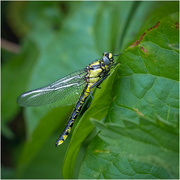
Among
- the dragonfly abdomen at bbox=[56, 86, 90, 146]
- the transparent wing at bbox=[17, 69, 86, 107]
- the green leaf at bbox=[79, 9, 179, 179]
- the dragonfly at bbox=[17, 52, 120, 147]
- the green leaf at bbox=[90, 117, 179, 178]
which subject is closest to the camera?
the green leaf at bbox=[90, 117, 179, 178]

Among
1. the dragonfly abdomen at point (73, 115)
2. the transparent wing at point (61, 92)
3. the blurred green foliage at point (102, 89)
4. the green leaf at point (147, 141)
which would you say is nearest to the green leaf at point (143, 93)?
the blurred green foliage at point (102, 89)

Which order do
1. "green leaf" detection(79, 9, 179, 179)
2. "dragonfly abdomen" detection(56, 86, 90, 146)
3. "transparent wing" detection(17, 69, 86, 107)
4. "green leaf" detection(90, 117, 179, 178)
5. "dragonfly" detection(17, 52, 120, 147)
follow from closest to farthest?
"green leaf" detection(90, 117, 179, 178)
"green leaf" detection(79, 9, 179, 179)
"dragonfly abdomen" detection(56, 86, 90, 146)
"dragonfly" detection(17, 52, 120, 147)
"transparent wing" detection(17, 69, 86, 107)

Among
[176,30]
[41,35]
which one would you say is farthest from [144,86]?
[41,35]

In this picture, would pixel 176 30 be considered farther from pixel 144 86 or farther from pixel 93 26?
pixel 93 26

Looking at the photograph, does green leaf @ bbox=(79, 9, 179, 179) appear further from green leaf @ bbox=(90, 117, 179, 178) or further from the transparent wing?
the transparent wing

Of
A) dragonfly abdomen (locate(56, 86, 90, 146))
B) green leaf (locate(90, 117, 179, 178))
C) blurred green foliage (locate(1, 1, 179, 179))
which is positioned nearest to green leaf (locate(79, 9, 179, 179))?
blurred green foliage (locate(1, 1, 179, 179))

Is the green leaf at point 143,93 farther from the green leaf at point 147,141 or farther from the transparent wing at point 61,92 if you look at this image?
the transparent wing at point 61,92

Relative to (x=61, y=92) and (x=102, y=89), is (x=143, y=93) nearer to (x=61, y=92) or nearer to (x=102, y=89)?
(x=102, y=89)
